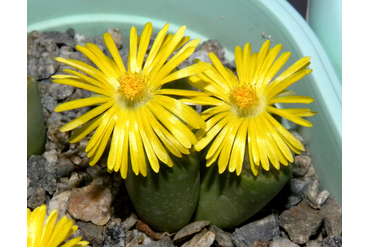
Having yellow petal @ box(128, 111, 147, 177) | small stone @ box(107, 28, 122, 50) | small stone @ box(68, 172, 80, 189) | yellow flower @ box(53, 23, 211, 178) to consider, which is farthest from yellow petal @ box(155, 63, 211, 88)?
small stone @ box(107, 28, 122, 50)

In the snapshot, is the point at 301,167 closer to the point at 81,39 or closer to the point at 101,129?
the point at 101,129

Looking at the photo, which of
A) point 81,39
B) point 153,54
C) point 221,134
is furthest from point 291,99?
point 81,39

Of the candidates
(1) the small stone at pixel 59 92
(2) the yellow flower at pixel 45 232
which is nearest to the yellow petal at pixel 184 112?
(2) the yellow flower at pixel 45 232
